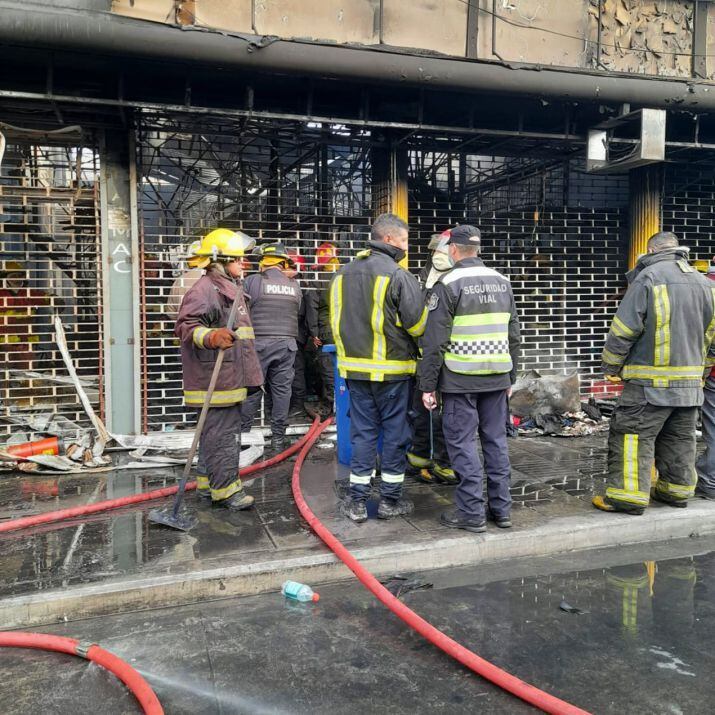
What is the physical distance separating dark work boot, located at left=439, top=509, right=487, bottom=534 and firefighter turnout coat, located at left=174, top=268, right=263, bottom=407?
1798 mm

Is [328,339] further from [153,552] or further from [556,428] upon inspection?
[153,552]

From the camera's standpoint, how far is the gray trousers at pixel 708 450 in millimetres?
5477

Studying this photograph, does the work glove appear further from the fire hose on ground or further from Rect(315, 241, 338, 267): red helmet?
Rect(315, 241, 338, 267): red helmet

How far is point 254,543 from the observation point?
438 centimetres

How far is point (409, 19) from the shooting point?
7.05m

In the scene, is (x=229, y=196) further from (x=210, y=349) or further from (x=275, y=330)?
(x=210, y=349)

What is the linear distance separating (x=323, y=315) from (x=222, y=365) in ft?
11.3

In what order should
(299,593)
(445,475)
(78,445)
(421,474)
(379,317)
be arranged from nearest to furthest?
(299,593)
(379,317)
(445,475)
(421,474)
(78,445)

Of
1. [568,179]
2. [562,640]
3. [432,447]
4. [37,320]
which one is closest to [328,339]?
[432,447]

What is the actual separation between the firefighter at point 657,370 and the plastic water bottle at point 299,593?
2.51 metres

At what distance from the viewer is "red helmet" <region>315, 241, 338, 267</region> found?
800 cm

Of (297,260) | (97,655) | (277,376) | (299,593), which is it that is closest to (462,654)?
(299,593)

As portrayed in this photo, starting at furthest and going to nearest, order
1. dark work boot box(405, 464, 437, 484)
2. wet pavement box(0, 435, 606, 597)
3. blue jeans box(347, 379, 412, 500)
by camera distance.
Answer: dark work boot box(405, 464, 437, 484) → blue jeans box(347, 379, 412, 500) → wet pavement box(0, 435, 606, 597)

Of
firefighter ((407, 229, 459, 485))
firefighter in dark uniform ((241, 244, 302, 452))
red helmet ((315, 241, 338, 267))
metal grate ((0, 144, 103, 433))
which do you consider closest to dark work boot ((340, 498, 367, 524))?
firefighter ((407, 229, 459, 485))
